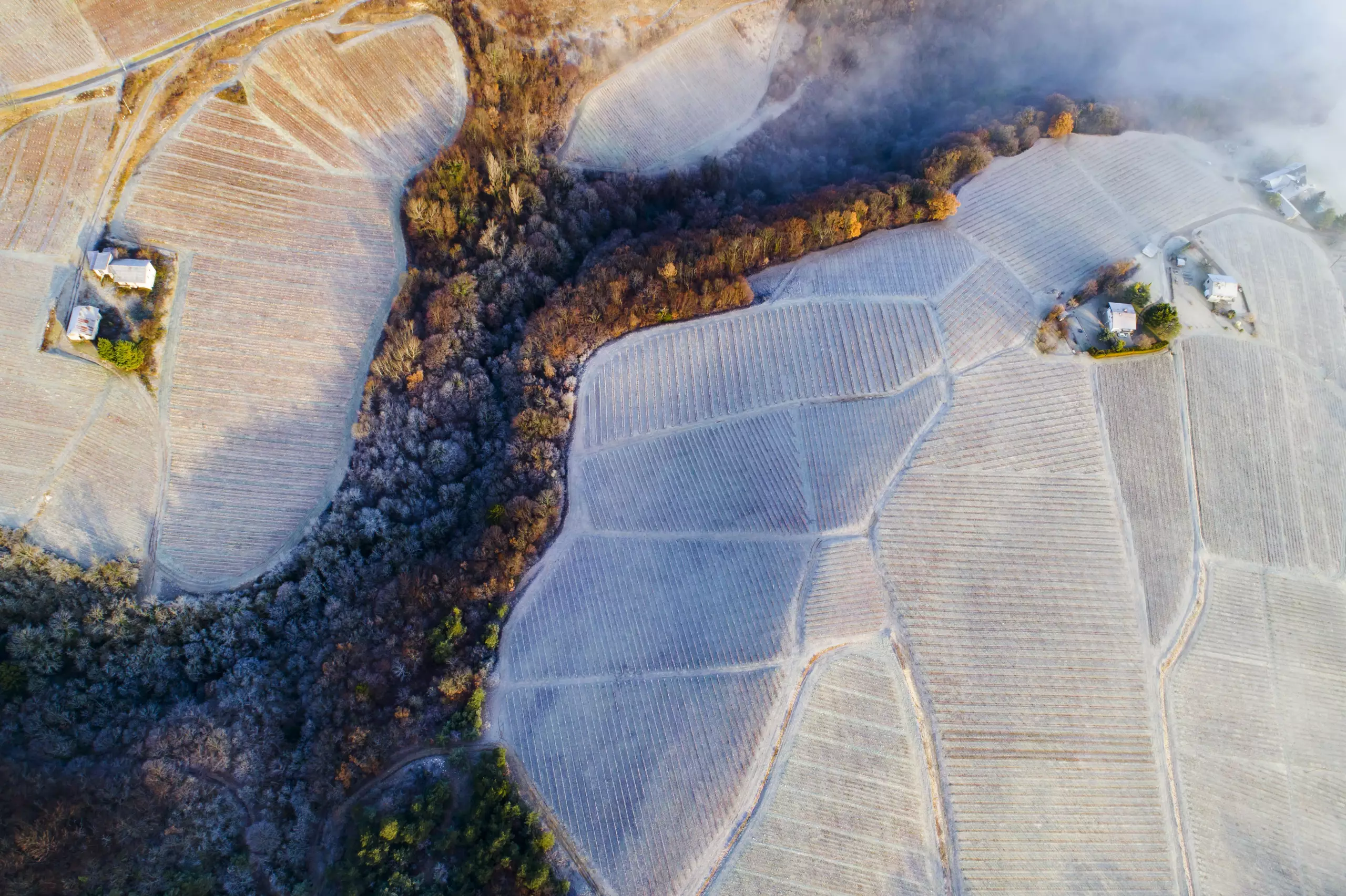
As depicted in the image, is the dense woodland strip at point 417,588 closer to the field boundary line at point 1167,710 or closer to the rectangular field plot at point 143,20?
the rectangular field plot at point 143,20

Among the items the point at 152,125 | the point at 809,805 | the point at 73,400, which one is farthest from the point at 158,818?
the point at 152,125

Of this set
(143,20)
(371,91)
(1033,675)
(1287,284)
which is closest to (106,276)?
(143,20)

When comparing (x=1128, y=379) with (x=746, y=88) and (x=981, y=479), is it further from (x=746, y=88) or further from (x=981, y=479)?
(x=746, y=88)

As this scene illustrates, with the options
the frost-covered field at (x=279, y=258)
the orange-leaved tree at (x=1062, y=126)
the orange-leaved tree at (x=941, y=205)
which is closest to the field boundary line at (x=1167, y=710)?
the orange-leaved tree at (x=941, y=205)

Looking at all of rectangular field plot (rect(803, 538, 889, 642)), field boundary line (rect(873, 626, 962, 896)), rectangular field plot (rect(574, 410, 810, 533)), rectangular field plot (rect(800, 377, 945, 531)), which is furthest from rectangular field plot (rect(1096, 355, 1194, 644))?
rectangular field plot (rect(574, 410, 810, 533))

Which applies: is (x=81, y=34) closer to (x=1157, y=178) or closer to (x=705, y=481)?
(x=705, y=481)

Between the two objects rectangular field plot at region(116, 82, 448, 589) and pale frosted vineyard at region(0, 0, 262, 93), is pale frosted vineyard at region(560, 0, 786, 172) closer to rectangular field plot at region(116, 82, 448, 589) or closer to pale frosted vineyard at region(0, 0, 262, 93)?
rectangular field plot at region(116, 82, 448, 589)
